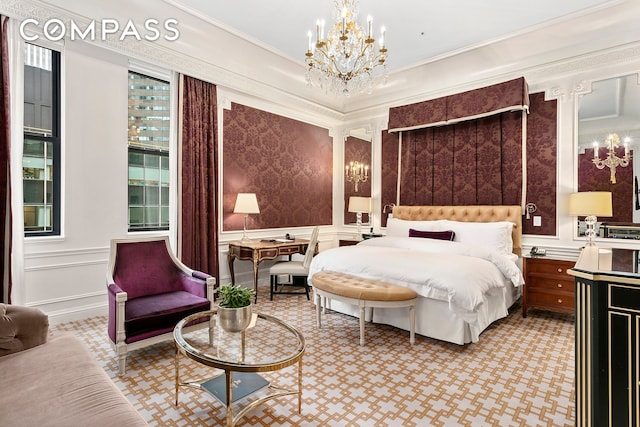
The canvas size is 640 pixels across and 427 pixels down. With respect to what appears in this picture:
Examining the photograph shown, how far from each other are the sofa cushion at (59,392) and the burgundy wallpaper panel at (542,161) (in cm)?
478

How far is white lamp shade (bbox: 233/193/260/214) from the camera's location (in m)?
4.71

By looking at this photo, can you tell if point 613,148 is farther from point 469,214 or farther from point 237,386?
point 237,386

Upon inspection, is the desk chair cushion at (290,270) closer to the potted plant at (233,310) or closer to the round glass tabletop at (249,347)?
the round glass tabletop at (249,347)

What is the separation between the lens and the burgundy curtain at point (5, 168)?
3.11m

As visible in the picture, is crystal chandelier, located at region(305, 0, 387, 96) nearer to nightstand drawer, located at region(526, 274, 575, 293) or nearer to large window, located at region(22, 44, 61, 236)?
large window, located at region(22, 44, 61, 236)

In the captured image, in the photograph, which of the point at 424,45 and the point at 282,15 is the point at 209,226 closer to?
the point at 282,15

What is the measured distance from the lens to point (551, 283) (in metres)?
3.81

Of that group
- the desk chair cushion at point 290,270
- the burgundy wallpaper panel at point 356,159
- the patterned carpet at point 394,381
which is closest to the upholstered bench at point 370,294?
the patterned carpet at point 394,381

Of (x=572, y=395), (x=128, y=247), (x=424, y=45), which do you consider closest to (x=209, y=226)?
(x=128, y=247)

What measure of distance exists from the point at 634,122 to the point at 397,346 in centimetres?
366

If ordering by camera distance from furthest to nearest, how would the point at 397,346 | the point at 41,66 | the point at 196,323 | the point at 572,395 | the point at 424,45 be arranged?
1. the point at 424,45
2. the point at 41,66
3. the point at 397,346
4. the point at 196,323
5. the point at 572,395

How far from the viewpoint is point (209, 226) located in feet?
15.2

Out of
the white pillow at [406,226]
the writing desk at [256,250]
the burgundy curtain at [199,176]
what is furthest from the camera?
the white pillow at [406,226]

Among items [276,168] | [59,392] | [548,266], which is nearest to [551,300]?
[548,266]
